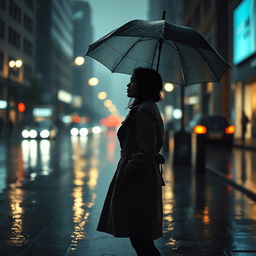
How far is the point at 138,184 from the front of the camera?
4246mm

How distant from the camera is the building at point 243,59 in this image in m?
38.9

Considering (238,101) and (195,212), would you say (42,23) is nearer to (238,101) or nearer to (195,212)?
(238,101)

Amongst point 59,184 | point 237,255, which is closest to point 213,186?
point 59,184

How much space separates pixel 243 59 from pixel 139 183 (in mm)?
38890

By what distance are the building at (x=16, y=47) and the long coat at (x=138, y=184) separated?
5000 cm

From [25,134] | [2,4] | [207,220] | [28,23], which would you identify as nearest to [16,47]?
[28,23]

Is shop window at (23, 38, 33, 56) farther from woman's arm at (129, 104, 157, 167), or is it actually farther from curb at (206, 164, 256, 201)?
woman's arm at (129, 104, 157, 167)

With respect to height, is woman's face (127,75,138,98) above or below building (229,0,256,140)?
below

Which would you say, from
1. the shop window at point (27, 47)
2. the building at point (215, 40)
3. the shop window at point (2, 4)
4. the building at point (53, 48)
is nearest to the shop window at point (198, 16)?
the building at point (215, 40)

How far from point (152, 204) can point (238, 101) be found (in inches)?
1793

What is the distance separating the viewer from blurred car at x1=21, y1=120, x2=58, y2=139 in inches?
1574

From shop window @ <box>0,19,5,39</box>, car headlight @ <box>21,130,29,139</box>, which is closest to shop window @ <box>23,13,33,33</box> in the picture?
shop window @ <box>0,19,5,39</box>

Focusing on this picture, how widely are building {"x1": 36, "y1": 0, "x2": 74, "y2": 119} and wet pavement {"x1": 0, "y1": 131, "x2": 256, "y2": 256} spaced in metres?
75.7

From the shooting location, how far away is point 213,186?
1245cm
